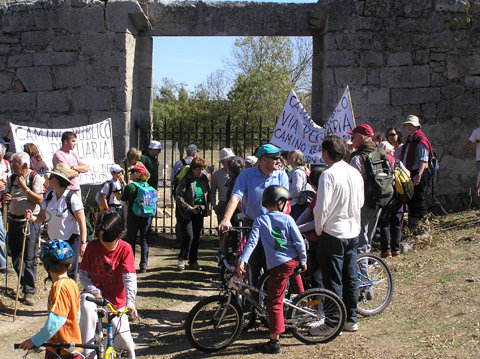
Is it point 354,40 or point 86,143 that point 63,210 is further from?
point 354,40

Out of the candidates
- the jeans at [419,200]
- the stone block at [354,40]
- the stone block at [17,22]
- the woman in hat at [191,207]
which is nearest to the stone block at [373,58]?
the stone block at [354,40]

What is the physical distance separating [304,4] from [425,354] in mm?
6469

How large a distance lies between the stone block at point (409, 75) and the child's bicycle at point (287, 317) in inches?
207

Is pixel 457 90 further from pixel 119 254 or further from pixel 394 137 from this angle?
pixel 119 254

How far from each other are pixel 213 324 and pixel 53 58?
5967 millimetres

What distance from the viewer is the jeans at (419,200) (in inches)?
317

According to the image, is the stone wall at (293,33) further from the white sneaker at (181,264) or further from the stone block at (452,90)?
the white sneaker at (181,264)

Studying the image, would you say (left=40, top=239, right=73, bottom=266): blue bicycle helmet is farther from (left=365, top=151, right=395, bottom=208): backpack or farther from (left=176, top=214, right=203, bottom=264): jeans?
(left=176, top=214, right=203, bottom=264): jeans

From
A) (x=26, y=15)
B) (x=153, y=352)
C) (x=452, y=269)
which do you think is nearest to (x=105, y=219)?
(x=153, y=352)

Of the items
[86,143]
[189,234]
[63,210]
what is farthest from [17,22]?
[63,210]

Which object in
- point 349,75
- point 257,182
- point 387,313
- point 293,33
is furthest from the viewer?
point 293,33

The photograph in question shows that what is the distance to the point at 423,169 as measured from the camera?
25.9 feet

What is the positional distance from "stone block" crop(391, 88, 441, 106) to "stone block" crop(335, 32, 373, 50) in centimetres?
84

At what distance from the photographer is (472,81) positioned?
928 centimetres
